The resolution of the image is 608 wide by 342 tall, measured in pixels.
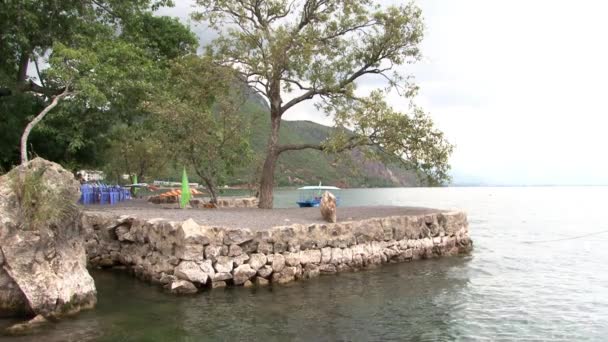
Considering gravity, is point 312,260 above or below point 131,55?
below

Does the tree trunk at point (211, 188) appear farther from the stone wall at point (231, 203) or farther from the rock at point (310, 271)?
the rock at point (310, 271)

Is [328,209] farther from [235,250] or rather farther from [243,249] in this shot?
[235,250]

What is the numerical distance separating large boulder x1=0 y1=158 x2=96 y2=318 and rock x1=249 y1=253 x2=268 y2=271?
16.4 ft

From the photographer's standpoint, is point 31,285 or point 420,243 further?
point 420,243

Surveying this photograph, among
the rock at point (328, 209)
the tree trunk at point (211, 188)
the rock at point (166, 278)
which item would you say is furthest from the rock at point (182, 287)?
the tree trunk at point (211, 188)

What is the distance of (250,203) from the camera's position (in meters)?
38.5

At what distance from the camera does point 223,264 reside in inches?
605

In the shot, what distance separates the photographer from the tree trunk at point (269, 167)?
27.3 m

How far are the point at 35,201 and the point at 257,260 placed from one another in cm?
692

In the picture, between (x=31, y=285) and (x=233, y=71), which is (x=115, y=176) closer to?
(x=233, y=71)

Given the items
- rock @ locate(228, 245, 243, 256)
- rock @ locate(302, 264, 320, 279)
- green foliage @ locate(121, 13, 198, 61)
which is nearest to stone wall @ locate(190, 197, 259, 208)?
green foliage @ locate(121, 13, 198, 61)

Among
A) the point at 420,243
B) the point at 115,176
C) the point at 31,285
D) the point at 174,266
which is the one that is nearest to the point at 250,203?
the point at 420,243

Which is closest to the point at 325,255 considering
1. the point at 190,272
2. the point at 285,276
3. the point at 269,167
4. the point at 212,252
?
the point at 285,276

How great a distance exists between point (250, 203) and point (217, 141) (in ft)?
36.6
